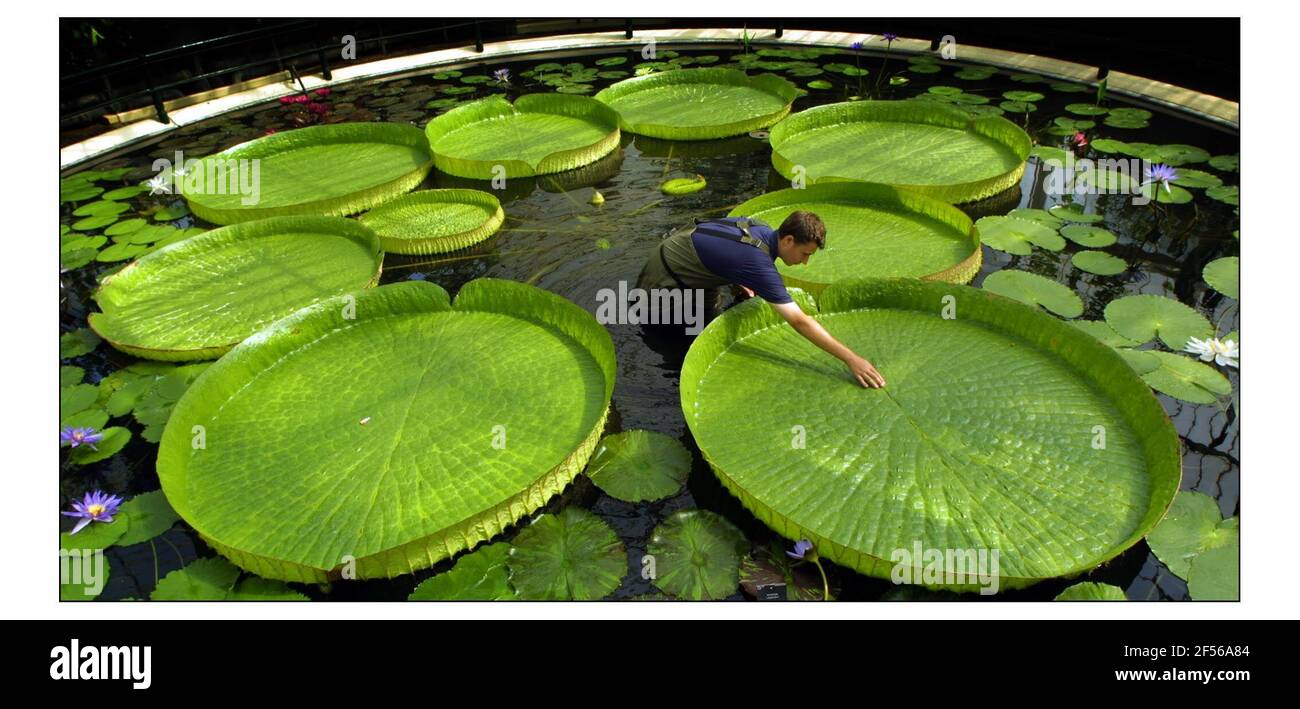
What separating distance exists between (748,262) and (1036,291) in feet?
6.83

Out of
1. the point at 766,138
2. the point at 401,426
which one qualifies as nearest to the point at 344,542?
the point at 401,426

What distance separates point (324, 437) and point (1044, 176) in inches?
236

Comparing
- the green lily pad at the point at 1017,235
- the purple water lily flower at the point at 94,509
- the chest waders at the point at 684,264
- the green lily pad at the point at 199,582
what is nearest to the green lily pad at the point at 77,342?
the purple water lily flower at the point at 94,509

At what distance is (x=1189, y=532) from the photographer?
3.28m

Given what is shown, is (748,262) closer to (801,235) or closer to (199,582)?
(801,235)

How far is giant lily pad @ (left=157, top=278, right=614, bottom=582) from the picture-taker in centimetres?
334

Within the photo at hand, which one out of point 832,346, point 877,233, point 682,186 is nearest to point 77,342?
point 682,186

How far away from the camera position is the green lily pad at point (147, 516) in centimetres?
360

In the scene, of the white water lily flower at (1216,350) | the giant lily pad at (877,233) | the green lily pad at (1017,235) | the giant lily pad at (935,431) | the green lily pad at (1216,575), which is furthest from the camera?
the green lily pad at (1017,235)

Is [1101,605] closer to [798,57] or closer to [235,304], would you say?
[235,304]

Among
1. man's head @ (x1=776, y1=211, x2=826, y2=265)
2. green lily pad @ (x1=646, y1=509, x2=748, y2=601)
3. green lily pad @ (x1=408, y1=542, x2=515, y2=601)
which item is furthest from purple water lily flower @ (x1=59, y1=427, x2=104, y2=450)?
man's head @ (x1=776, y1=211, x2=826, y2=265)

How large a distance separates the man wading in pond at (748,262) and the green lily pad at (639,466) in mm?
921

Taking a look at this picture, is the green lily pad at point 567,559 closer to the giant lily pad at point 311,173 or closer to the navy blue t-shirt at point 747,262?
the navy blue t-shirt at point 747,262

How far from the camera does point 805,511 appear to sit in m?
3.31
